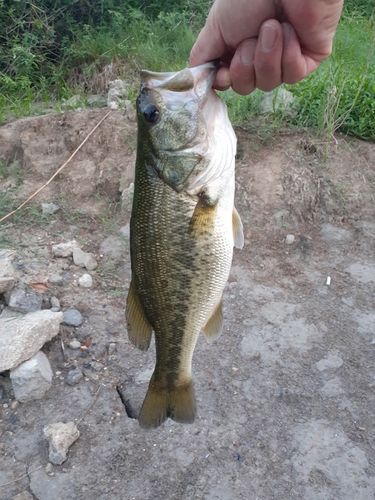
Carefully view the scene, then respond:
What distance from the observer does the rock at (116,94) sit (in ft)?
17.0

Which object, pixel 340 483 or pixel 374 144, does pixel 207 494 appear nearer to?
pixel 340 483

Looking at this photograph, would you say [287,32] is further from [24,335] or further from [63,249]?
[63,249]

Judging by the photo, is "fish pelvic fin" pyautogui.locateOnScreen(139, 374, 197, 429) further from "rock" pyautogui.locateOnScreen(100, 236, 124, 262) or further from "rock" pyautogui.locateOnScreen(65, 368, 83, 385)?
"rock" pyautogui.locateOnScreen(100, 236, 124, 262)

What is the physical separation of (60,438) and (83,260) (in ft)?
5.31

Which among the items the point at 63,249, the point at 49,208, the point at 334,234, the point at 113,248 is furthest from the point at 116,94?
the point at 334,234

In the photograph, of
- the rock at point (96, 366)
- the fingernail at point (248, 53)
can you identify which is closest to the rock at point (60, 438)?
the rock at point (96, 366)

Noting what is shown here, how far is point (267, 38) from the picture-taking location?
1750mm

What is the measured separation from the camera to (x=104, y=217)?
4.47 m

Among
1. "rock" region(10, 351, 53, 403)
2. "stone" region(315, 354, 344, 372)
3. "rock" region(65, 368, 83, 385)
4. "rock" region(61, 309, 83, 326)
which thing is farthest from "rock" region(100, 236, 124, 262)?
"stone" region(315, 354, 344, 372)

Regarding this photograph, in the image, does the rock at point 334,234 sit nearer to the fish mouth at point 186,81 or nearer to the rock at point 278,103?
the rock at point 278,103

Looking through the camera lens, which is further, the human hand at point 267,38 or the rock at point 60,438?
the rock at point 60,438

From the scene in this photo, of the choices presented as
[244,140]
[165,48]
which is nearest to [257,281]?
[244,140]

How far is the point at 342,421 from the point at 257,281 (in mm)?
1376

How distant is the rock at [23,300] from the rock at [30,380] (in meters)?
0.44
